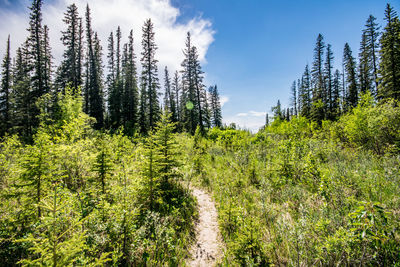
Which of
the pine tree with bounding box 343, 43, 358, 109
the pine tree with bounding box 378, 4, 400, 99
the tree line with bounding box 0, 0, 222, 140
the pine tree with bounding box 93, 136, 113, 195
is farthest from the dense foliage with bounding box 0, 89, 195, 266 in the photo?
the pine tree with bounding box 343, 43, 358, 109

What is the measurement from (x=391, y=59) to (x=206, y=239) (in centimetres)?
3251

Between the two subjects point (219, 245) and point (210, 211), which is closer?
point (219, 245)

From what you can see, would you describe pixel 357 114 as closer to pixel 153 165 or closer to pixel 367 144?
pixel 367 144

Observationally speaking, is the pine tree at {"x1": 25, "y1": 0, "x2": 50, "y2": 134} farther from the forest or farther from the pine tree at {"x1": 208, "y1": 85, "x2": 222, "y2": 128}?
the pine tree at {"x1": 208, "y1": 85, "x2": 222, "y2": 128}

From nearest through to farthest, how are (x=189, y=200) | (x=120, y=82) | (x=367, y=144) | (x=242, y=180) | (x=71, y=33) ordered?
(x=189, y=200)
(x=242, y=180)
(x=367, y=144)
(x=71, y=33)
(x=120, y=82)

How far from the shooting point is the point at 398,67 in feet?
64.2

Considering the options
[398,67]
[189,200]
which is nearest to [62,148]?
[189,200]

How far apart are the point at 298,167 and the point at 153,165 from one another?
208 inches

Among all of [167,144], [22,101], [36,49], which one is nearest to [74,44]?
[36,49]

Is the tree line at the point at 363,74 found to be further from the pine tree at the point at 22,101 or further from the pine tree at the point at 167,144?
the pine tree at the point at 22,101

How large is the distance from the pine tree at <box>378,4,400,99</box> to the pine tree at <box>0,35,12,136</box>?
55.9 metres

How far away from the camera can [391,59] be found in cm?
2009

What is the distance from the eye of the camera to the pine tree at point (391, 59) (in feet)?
64.4

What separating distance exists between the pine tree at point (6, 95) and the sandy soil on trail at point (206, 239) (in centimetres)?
3534
